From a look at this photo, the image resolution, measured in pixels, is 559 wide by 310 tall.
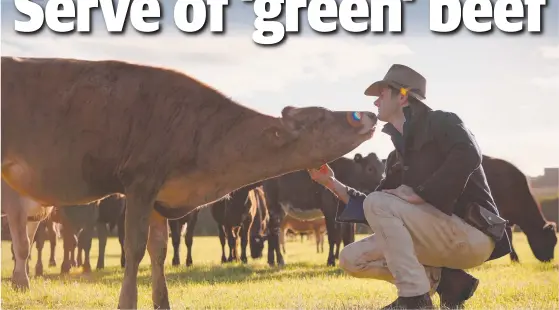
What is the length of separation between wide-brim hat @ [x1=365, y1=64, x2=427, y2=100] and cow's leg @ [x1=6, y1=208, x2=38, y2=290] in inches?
220

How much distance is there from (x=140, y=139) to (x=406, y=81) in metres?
2.33

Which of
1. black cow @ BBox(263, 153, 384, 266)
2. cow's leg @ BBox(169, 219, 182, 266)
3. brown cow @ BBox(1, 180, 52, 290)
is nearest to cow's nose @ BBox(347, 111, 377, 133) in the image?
brown cow @ BBox(1, 180, 52, 290)

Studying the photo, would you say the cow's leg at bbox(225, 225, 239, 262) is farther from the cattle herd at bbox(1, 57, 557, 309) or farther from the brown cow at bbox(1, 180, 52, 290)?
the cattle herd at bbox(1, 57, 557, 309)

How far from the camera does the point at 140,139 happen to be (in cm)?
672

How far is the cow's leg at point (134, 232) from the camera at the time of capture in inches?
259

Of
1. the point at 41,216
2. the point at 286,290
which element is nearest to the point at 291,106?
the point at 286,290

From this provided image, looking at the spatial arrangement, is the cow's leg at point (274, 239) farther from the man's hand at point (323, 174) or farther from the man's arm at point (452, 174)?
the man's arm at point (452, 174)

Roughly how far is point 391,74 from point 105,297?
419 centimetres

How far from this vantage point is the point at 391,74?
6895 millimetres

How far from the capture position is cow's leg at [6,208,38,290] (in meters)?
10.1

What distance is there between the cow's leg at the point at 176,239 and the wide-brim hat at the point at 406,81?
11923 mm

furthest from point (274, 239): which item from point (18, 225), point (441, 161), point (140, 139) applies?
point (441, 161)

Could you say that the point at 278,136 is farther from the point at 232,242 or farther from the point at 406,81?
the point at 232,242

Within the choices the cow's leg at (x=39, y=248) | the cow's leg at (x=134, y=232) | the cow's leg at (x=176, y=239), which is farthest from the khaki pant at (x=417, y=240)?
the cow's leg at (x=176, y=239)
